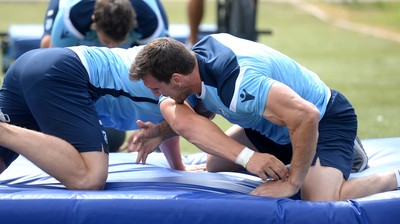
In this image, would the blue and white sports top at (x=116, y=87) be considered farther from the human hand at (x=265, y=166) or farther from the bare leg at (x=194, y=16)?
the bare leg at (x=194, y=16)

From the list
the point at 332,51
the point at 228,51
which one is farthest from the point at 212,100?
the point at 332,51

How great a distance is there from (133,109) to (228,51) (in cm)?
82

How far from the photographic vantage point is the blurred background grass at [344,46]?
8.45 meters

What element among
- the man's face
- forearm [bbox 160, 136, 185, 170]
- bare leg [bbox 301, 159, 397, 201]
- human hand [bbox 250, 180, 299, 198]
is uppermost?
the man's face

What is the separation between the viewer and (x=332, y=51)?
1288 cm

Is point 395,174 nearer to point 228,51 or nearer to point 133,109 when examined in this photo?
point 228,51

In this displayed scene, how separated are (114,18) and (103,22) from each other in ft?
0.27

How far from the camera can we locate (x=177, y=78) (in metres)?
3.99

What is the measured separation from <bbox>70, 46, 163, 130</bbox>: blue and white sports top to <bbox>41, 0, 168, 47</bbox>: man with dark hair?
3.33 feet

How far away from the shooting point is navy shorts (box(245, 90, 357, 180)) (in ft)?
14.3

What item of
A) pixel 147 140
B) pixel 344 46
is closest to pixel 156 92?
pixel 147 140

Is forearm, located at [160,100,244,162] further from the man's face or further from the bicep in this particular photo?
the bicep

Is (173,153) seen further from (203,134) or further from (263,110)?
(263,110)

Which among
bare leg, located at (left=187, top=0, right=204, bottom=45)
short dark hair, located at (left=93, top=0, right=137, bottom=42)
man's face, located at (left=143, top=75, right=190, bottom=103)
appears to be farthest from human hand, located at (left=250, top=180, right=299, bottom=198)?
bare leg, located at (left=187, top=0, right=204, bottom=45)
